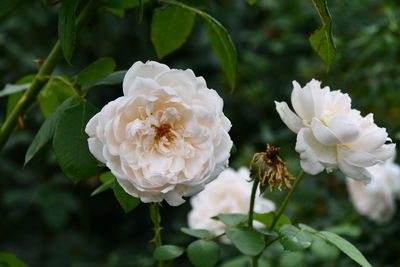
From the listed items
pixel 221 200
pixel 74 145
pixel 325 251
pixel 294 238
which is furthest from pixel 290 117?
pixel 325 251

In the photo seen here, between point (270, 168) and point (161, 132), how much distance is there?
5.7 inches

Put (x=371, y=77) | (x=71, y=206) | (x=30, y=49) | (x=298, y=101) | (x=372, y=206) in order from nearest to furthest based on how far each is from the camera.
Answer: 1. (x=298, y=101)
2. (x=372, y=206)
3. (x=371, y=77)
4. (x=71, y=206)
5. (x=30, y=49)

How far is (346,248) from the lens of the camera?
2.19 feet

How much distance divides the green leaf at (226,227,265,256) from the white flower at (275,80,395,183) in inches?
3.8

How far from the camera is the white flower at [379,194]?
5.13ft

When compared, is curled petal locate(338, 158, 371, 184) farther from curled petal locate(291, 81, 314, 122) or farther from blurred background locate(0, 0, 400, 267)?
blurred background locate(0, 0, 400, 267)

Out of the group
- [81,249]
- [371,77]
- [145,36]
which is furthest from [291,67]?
[81,249]

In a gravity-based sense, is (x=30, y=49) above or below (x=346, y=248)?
below

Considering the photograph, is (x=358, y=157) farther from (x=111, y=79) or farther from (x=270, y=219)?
(x=111, y=79)

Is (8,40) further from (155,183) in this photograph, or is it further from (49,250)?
(155,183)

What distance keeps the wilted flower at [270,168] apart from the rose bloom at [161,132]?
99 millimetres

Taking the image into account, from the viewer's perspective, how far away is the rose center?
23.3 inches

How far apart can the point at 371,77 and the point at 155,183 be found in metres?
1.31

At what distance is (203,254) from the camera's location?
66 centimetres
